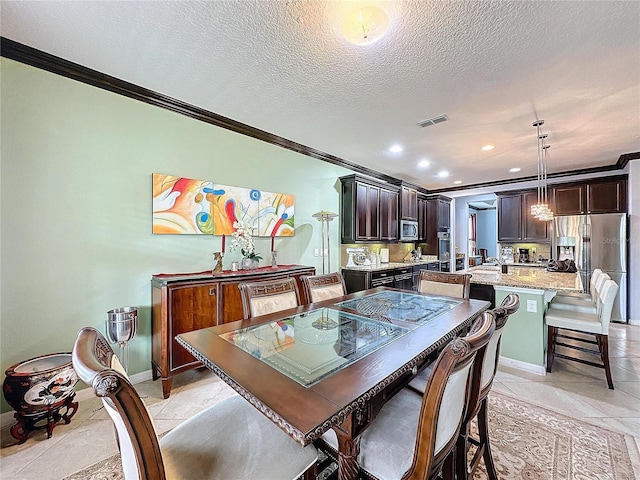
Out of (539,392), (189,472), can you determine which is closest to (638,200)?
(539,392)

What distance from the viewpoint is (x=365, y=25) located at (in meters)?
1.64

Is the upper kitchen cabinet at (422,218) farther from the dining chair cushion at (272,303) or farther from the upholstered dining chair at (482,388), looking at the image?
the upholstered dining chair at (482,388)

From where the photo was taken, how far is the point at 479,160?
14.7 ft

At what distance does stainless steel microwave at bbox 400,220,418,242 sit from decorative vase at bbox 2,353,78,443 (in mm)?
5045

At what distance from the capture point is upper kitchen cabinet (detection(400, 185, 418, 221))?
552 cm

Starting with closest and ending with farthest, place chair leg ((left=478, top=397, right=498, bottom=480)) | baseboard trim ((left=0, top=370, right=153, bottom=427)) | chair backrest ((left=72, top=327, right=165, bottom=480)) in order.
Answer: chair backrest ((left=72, top=327, right=165, bottom=480)), chair leg ((left=478, top=397, right=498, bottom=480)), baseboard trim ((left=0, top=370, right=153, bottom=427))

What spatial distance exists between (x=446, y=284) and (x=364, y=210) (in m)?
2.21

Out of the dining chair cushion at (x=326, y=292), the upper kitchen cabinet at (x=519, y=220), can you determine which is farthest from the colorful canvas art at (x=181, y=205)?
the upper kitchen cabinet at (x=519, y=220)

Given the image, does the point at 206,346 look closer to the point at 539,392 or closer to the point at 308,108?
the point at 308,108

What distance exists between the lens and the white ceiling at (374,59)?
165 centimetres

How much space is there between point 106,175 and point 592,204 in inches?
285

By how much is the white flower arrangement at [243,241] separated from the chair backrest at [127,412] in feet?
7.32

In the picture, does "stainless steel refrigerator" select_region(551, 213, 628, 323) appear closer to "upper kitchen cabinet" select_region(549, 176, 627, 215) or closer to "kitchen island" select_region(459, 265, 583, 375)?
"upper kitchen cabinet" select_region(549, 176, 627, 215)

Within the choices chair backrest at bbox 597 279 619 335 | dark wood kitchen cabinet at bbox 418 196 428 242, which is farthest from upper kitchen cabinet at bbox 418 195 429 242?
chair backrest at bbox 597 279 619 335
